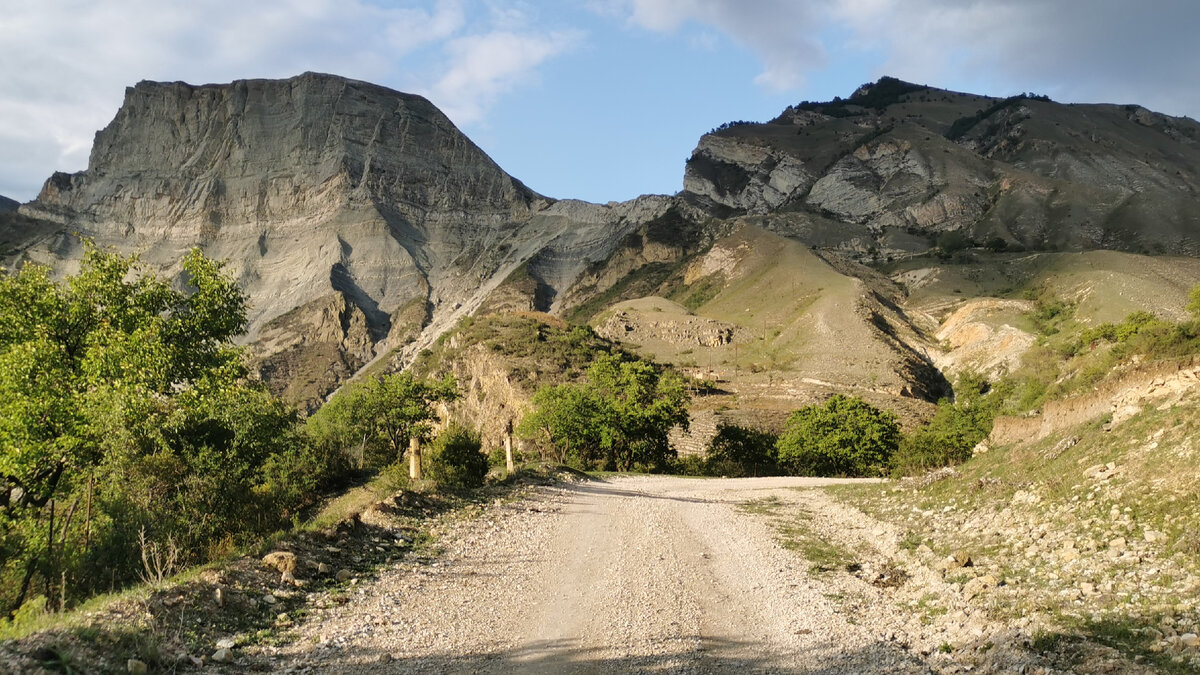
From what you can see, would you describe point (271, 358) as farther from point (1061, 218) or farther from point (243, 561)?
point (1061, 218)

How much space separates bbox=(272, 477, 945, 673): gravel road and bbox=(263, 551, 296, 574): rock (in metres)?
1.05

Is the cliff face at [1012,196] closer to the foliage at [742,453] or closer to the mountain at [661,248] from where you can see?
the mountain at [661,248]

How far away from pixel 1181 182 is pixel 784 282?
142m

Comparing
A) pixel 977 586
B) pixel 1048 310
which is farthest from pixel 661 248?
pixel 977 586

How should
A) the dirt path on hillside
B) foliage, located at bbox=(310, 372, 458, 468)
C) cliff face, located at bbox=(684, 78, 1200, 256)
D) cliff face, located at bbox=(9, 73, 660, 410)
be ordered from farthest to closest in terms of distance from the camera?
cliff face, located at bbox=(9, 73, 660, 410) < cliff face, located at bbox=(684, 78, 1200, 256) < foliage, located at bbox=(310, 372, 458, 468) < the dirt path on hillside

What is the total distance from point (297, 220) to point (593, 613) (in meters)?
192

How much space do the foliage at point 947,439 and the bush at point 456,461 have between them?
19.7 m

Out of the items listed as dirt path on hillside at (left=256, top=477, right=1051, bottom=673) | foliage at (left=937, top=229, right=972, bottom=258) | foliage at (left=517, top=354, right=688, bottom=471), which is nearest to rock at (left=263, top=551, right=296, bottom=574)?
dirt path on hillside at (left=256, top=477, right=1051, bottom=673)

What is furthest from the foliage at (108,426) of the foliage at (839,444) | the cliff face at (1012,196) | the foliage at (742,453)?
the cliff face at (1012,196)

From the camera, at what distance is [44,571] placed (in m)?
10.6

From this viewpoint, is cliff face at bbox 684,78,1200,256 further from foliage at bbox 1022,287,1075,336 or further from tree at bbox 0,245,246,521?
tree at bbox 0,245,246,521

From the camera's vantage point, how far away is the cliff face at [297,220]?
522ft

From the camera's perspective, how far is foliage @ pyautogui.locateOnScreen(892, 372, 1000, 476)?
3588 cm

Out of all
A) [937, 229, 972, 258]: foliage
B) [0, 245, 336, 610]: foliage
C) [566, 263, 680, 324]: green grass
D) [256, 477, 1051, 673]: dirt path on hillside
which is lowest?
[256, 477, 1051, 673]: dirt path on hillside
